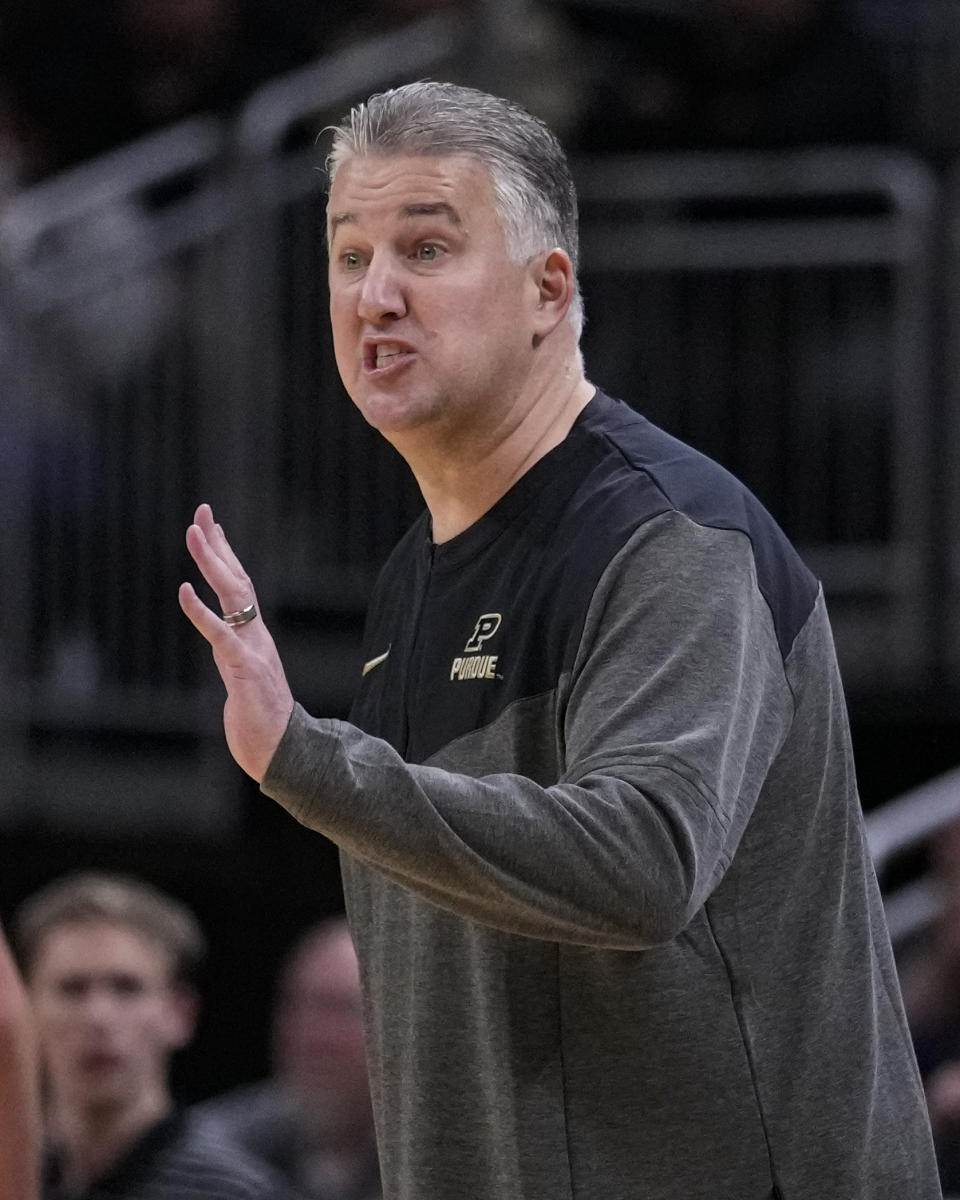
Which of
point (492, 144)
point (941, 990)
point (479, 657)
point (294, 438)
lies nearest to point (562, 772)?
point (479, 657)

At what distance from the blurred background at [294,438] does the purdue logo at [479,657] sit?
367 cm

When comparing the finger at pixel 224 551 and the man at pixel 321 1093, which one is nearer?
the finger at pixel 224 551

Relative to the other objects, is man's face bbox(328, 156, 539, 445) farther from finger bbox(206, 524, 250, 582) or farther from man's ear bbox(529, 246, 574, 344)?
finger bbox(206, 524, 250, 582)

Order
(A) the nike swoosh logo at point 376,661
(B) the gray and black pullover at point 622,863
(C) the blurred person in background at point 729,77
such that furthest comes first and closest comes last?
1. (C) the blurred person in background at point 729,77
2. (A) the nike swoosh logo at point 376,661
3. (B) the gray and black pullover at point 622,863

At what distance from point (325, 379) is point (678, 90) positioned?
200 cm

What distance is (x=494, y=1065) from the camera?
180 cm

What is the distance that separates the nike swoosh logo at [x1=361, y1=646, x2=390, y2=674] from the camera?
210 centimetres

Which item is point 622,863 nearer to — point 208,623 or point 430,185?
point 208,623

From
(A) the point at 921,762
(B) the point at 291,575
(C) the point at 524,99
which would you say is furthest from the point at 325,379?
(A) the point at 921,762

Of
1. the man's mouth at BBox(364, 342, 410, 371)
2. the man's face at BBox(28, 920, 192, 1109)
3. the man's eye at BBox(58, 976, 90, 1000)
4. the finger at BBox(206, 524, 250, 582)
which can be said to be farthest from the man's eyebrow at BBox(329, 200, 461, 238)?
the man's eye at BBox(58, 976, 90, 1000)

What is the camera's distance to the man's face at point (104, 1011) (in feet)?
12.8

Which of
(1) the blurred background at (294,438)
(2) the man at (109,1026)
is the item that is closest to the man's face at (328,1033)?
(2) the man at (109,1026)

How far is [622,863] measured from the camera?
155cm

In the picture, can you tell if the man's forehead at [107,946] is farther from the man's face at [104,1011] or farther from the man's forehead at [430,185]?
the man's forehead at [430,185]
